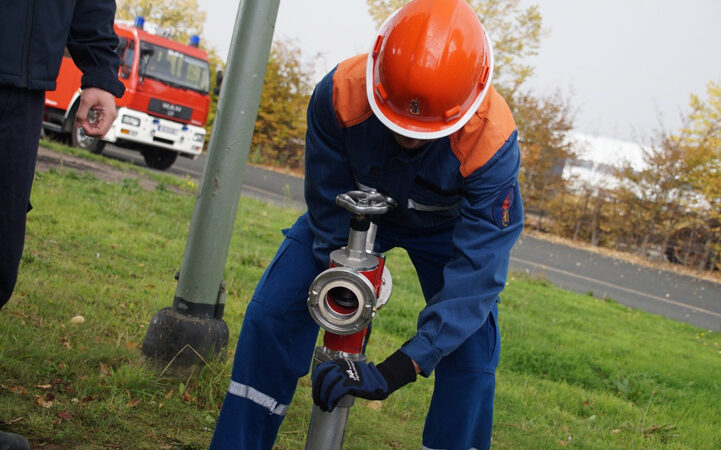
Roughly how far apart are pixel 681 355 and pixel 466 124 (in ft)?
18.5

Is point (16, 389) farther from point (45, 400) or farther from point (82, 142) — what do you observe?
point (82, 142)

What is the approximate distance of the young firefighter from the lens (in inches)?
94.7

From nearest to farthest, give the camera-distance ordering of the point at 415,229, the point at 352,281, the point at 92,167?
1. the point at 352,281
2. the point at 415,229
3. the point at 92,167

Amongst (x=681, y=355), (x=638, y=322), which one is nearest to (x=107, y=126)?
(x=681, y=355)

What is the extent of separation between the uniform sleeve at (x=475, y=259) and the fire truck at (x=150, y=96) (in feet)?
→ 41.9

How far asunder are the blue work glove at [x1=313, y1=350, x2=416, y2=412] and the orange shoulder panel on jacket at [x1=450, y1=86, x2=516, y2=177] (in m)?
0.76

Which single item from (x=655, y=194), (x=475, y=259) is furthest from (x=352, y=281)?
(x=655, y=194)

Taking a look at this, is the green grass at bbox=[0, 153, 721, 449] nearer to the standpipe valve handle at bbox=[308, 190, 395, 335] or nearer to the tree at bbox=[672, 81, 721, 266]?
the standpipe valve handle at bbox=[308, 190, 395, 335]

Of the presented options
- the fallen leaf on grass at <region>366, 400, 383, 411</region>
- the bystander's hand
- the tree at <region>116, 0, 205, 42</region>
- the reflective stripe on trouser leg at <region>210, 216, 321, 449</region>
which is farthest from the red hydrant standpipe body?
the tree at <region>116, 0, 205, 42</region>

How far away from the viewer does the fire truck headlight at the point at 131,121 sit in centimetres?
1443

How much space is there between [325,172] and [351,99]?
0.29 metres

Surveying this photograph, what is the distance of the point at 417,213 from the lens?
2.80 meters

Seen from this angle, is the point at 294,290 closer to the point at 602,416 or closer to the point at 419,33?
the point at 419,33

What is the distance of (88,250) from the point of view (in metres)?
5.83
